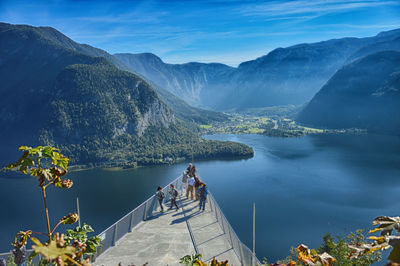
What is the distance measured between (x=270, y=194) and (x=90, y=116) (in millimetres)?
102650

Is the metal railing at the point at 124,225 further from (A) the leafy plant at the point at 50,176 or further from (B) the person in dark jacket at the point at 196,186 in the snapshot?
(A) the leafy plant at the point at 50,176

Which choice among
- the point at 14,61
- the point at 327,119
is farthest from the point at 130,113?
the point at 327,119

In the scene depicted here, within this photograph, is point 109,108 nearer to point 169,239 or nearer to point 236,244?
point 169,239

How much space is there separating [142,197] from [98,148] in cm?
6276

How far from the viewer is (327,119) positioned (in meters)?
175

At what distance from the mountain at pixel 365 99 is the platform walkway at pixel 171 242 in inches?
5826

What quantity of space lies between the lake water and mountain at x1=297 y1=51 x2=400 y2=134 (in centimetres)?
5497

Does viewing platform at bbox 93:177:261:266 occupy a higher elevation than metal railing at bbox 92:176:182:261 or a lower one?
lower

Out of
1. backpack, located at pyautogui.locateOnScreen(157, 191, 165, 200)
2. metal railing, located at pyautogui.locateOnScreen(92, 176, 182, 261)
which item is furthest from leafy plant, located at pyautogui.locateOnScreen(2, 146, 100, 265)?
backpack, located at pyautogui.locateOnScreen(157, 191, 165, 200)

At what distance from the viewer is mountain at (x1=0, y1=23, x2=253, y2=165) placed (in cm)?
11150

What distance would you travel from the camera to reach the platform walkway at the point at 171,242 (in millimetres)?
9562

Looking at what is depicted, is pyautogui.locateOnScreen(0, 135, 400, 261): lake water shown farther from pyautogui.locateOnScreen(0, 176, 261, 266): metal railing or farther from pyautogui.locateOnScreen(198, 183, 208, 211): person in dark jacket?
pyautogui.locateOnScreen(0, 176, 261, 266): metal railing

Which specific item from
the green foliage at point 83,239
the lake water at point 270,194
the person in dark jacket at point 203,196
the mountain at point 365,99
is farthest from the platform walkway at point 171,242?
the mountain at point 365,99

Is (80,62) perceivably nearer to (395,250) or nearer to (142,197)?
(142,197)
